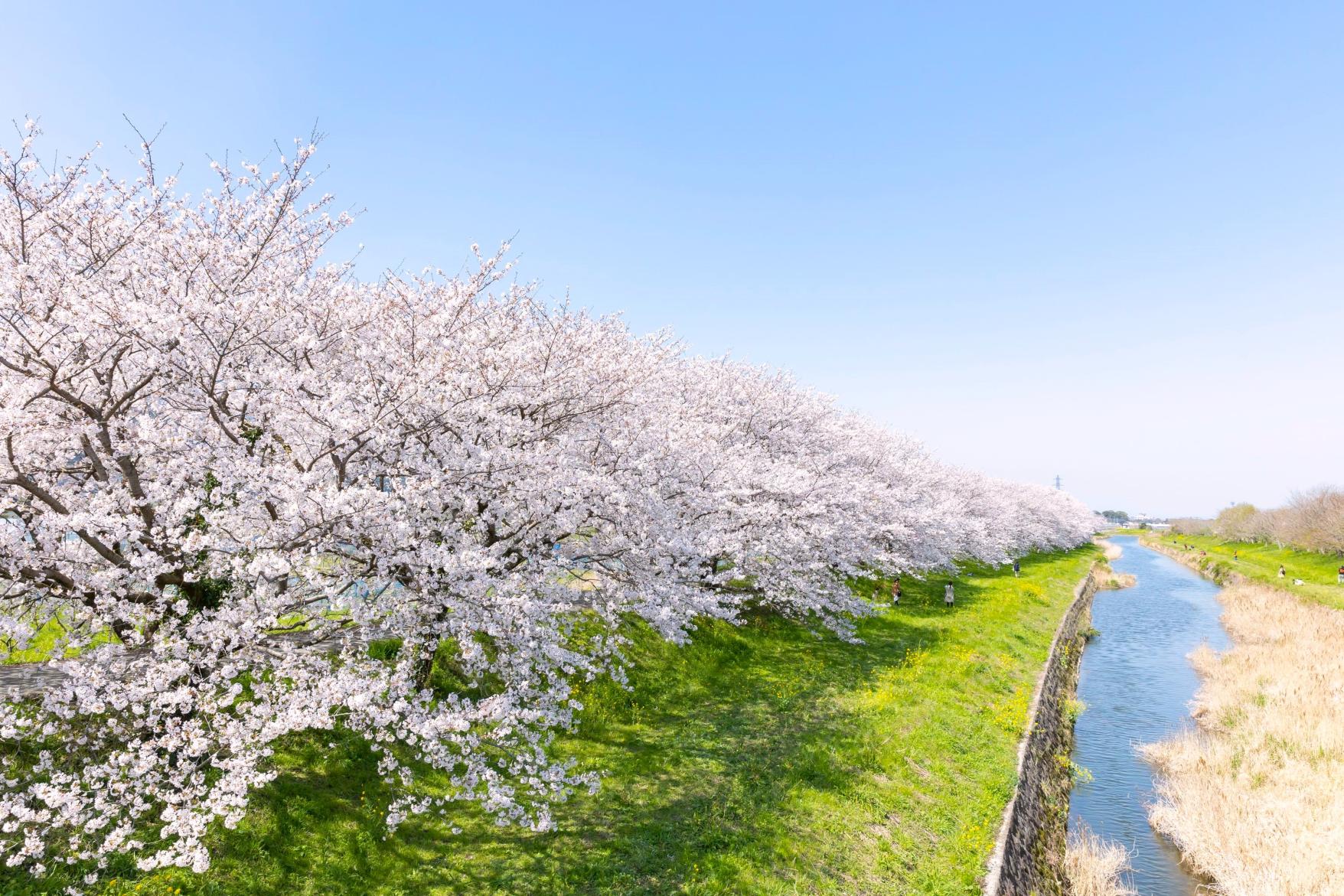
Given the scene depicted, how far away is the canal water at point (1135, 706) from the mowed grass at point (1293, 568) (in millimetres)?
6665

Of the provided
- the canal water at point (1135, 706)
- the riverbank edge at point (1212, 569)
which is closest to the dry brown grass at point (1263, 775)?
the canal water at point (1135, 706)

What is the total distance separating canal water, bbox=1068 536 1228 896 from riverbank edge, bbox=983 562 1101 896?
80 cm

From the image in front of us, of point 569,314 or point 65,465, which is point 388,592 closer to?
point 65,465

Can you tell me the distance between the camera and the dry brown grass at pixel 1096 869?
14453mm

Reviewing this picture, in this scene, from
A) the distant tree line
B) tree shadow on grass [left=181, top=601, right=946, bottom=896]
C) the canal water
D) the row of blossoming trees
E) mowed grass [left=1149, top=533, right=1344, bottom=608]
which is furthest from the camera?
the distant tree line

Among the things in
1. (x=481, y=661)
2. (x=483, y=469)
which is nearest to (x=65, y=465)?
(x=483, y=469)

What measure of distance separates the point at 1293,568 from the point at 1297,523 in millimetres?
19237

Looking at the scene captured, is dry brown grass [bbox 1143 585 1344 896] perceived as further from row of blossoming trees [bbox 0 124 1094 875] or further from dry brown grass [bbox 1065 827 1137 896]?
row of blossoming trees [bbox 0 124 1094 875]

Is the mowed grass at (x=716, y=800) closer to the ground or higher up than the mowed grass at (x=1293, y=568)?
higher up

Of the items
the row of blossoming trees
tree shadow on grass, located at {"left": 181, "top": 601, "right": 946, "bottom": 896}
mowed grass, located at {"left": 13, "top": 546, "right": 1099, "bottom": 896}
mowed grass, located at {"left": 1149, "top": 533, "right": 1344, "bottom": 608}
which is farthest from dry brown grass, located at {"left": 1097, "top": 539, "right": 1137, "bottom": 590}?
the row of blossoming trees

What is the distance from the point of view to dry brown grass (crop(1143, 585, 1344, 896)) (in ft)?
48.2

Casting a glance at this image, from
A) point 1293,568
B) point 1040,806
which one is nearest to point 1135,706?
point 1040,806

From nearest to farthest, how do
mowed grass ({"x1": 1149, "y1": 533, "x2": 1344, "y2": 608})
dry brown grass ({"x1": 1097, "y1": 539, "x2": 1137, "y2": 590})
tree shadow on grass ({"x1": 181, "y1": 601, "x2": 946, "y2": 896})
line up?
1. tree shadow on grass ({"x1": 181, "y1": 601, "x2": 946, "y2": 896})
2. mowed grass ({"x1": 1149, "y1": 533, "x2": 1344, "y2": 608})
3. dry brown grass ({"x1": 1097, "y1": 539, "x2": 1137, "y2": 590})

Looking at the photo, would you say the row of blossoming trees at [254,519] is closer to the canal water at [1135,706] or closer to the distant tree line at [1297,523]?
→ the canal water at [1135,706]
